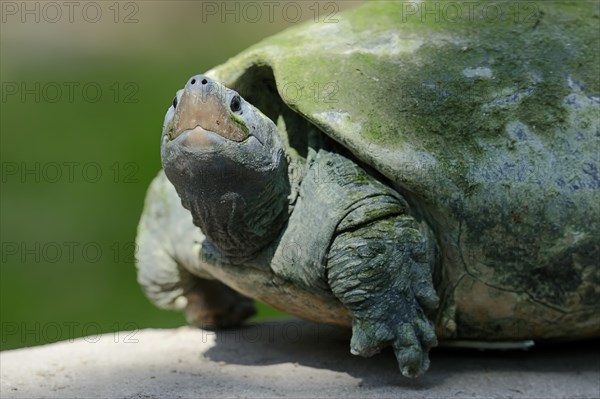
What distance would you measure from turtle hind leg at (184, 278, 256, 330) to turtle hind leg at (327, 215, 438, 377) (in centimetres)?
101

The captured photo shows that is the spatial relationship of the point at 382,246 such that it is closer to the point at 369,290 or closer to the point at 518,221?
the point at 369,290

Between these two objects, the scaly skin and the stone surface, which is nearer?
the scaly skin

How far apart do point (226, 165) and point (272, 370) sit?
73 cm

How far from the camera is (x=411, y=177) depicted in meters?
2.38

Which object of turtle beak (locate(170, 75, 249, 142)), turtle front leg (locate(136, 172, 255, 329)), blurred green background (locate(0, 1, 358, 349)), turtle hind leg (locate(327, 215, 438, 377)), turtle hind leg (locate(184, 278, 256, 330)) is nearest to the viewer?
turtle beak (locate(170, 75, 249, 142))

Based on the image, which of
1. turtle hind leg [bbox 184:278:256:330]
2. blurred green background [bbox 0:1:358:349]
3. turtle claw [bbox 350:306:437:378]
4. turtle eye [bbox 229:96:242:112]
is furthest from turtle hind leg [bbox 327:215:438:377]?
blurred green background [bbox 0:1:358:349]

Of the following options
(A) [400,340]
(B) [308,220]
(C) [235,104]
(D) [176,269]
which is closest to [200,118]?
(C) [235,104]

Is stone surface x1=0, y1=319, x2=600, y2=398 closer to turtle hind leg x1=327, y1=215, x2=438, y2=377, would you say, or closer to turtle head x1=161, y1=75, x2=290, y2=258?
turtle hind leg x1=327, y1=215, x2=438, y2=377

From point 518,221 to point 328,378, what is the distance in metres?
0.72

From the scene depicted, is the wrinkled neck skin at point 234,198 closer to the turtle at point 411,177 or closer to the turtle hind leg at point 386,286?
the turtle at point 411,177

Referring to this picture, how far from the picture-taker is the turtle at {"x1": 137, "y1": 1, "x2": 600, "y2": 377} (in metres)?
2.36

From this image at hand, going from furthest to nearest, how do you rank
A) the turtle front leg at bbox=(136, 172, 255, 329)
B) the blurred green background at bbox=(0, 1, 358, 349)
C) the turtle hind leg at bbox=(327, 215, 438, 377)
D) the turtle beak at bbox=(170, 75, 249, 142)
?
the blurred green background at bbox=(0, 1, 358, 349) < the turtle front leg at bbox=(136, 172, 255, 329) < the turtle hind leg at bbox=(327, 215, 438, 377) < the turtle beak at bbox=(170, 75, 249, 142)

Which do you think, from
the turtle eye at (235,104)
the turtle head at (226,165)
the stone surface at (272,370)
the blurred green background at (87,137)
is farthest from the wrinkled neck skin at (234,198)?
the blurred green background at (87,137)

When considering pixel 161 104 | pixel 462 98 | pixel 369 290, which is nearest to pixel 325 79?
pixel 462 98
